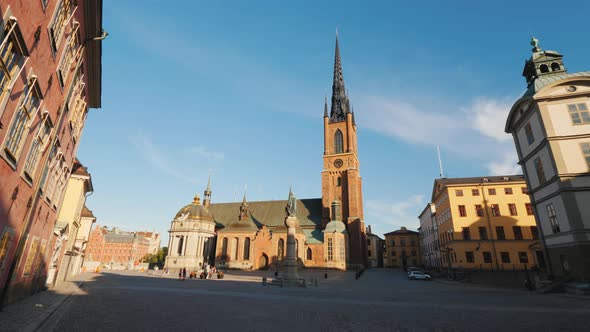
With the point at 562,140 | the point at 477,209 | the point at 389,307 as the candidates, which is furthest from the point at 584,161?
the point at 477,209

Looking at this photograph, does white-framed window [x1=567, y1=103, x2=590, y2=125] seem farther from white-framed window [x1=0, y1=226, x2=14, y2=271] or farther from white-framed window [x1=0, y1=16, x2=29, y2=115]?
white-framed window [x1=0, y1=226, x2=14, y2=271]

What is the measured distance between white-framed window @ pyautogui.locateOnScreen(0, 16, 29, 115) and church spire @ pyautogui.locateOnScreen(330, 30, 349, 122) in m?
59.0

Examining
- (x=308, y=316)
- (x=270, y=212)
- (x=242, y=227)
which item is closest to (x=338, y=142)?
(x=270, y=212)

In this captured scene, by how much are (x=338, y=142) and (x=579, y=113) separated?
42189 millimetres

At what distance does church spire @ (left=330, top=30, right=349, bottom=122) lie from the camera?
6444cm

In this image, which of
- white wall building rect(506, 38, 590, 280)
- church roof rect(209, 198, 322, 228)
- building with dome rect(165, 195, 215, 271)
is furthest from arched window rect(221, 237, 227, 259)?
white wall building rect(506, 38, 590, 280)

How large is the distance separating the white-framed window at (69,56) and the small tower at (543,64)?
32.0 m

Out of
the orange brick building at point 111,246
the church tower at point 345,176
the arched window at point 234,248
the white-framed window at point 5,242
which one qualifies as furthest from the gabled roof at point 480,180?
the orange brick building at point 111,246

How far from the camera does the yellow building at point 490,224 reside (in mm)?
36562

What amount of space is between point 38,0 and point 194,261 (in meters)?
50.5

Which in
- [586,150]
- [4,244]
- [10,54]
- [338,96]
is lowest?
[4,244]

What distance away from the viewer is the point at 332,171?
186 ft

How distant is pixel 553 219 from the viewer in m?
19.6

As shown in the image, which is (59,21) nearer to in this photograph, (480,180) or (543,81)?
(543,81)
